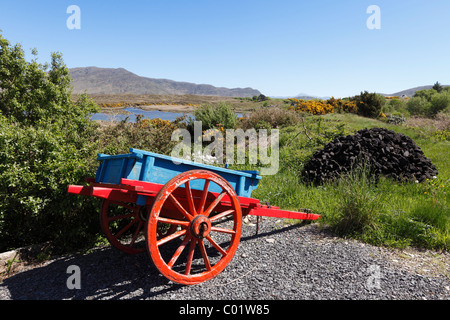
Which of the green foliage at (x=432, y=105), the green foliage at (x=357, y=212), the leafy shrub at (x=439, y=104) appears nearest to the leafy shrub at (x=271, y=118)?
the green foliage at (x=357, y=212)

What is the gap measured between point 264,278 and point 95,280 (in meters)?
1.78

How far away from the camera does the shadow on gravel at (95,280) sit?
278cm

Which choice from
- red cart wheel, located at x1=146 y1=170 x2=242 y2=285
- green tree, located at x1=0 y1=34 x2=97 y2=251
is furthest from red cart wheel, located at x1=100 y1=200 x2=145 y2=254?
red cart wheel, located at x1=146 y1=170 x2=242 y2=285

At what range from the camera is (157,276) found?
3096 mm

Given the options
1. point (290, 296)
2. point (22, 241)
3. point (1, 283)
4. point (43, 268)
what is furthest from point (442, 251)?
point (22, 241)

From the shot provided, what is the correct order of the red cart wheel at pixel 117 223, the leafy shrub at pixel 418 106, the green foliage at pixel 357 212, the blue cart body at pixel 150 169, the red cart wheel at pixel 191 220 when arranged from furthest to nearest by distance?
the leafy shrub at pixel 418 106, the green foliage at pixel 357 212, the red cart wheel at pixel 117 223, the blue cart body at pixel 150 169, the red cart wheel at pixel 191 220

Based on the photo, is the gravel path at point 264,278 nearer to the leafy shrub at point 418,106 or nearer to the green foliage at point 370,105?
the green foliage at point 370,105

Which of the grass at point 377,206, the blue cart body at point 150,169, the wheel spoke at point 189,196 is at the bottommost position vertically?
the grass at point 377,206

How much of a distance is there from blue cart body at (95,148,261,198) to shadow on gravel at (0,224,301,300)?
1014mm

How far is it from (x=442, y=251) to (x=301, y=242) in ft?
5.62

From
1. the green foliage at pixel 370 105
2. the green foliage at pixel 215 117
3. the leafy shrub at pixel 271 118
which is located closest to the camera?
the green foliage at pixel 215 117

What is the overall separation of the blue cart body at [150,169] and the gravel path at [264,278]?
0.93 m

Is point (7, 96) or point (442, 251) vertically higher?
point (7, 96)
